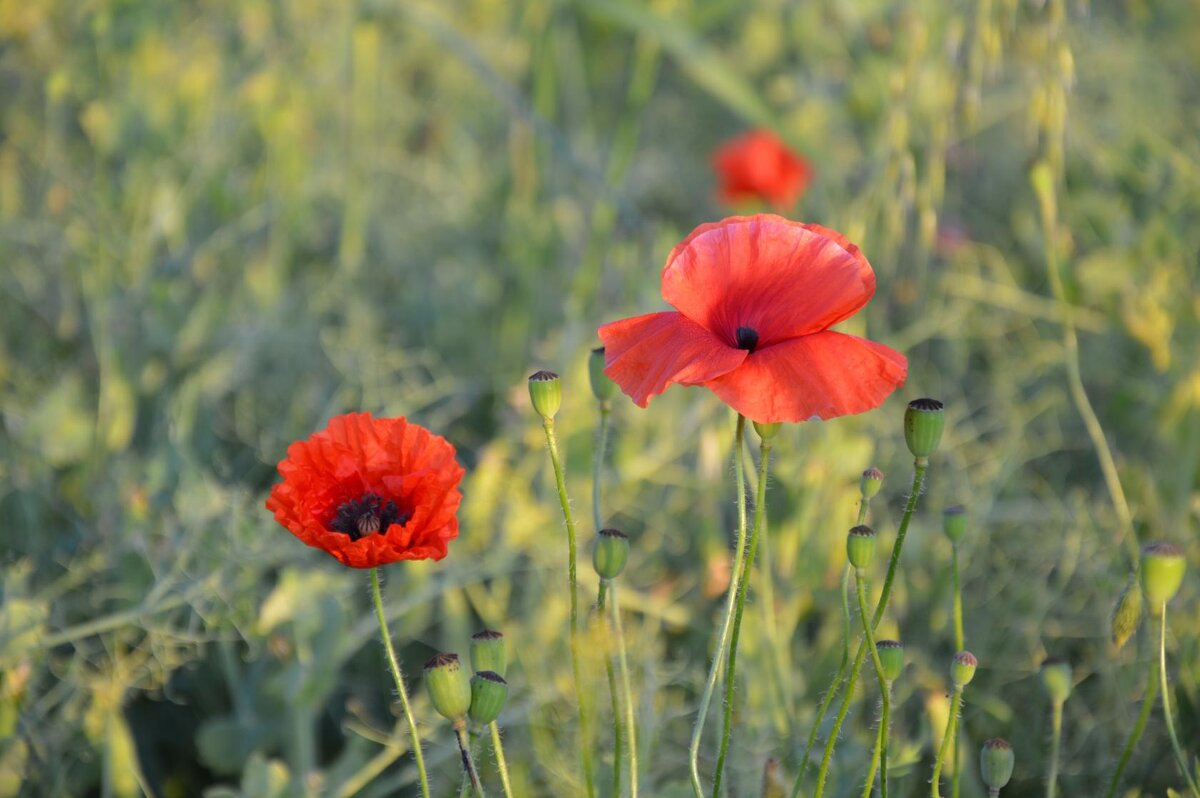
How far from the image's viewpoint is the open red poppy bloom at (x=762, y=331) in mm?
608

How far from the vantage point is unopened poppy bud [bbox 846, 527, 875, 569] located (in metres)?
0.66

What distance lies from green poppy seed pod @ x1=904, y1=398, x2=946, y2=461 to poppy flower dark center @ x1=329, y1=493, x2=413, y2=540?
30 centimetres

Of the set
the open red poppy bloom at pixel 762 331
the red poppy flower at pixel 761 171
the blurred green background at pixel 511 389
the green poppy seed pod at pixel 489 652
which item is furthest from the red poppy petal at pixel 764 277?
the red poppy flower at pixel 761 171

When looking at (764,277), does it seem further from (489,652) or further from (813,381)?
(489,652)

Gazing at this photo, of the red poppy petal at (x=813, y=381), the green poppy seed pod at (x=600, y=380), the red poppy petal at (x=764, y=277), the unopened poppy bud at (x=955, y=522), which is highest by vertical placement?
the red poppy petal at (x=764, y=277)

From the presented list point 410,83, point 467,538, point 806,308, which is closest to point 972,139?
point 410,83

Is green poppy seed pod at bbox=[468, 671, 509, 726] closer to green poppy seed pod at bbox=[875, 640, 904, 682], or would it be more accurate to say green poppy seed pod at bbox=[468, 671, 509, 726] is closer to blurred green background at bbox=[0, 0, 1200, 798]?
green poppy seed pod at bbox=[875, 640, 904, 682]

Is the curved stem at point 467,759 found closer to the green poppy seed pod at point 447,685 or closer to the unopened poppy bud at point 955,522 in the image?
the green poppy seed pod at point 447,685

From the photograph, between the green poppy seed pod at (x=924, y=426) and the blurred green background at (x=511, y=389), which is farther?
the blurred green background at (x=511, y=389)

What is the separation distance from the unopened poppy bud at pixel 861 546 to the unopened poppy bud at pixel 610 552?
5.1 inches

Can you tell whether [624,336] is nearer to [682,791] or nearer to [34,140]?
[682,791]

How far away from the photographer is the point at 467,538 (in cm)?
130

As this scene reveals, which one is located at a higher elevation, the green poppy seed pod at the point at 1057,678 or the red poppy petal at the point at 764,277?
the red poppy petal at the point at 764,277

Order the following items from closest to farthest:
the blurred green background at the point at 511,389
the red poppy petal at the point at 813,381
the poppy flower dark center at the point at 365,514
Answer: the red poppy petal at the point at 813,381 < the poppy flower dark center at the point at 365,514 < the blurred green background at the point at 511,389
